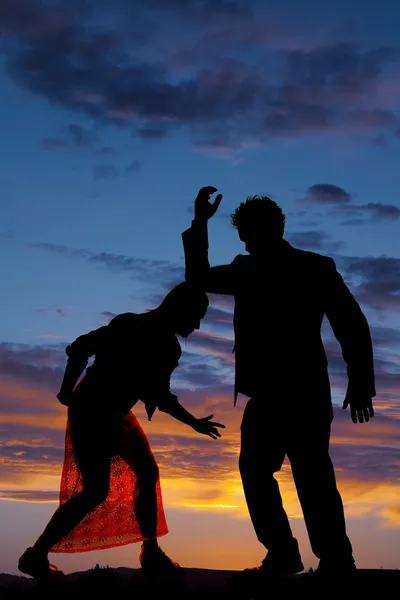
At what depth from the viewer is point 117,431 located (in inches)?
342

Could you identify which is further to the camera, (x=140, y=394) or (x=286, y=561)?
(x=140, y=394)

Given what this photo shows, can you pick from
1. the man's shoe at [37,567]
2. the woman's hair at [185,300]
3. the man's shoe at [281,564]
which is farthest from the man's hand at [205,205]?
the man's shoe at [37,567]

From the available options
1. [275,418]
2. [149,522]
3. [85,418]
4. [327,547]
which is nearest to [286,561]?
[327,547]

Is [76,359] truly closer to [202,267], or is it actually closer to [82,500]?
[82,500]

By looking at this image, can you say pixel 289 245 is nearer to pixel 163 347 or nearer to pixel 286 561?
pixel 163 347

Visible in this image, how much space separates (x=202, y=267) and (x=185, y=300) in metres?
0.48

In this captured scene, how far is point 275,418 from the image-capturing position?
7.71m

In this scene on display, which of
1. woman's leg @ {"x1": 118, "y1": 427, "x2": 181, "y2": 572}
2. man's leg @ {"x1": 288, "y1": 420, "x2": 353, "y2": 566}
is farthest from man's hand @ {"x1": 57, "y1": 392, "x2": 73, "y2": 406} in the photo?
man's leg @ {"x1": 288, "y1": 420, "x2": 353, "y2": 566}

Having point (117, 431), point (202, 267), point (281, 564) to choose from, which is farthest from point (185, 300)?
point (281, 564)

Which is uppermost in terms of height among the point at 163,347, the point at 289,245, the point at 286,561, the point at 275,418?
the point at 289,245

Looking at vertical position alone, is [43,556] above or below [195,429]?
below

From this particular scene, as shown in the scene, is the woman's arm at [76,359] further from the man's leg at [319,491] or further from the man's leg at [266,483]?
the man's leg at [319,491]

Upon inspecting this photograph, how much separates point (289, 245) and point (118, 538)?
3.36 meters

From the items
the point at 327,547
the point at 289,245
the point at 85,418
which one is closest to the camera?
the point at 327,547
